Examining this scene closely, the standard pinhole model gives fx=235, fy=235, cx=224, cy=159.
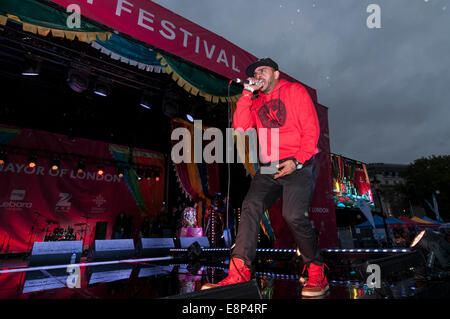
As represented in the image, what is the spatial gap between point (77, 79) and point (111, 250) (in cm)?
411

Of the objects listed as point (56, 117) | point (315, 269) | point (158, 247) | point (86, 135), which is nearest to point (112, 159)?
point (86, 135)

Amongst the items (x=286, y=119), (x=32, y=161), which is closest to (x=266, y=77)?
(x=286, y=119)

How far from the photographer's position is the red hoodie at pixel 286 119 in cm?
208

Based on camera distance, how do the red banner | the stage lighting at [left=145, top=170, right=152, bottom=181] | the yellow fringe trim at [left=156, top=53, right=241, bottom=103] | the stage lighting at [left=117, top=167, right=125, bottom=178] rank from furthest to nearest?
the stage lighting at [left=145, top=170, right=152, bottom=181] < the stage lighting at [left=117, top=167, right=125, bottom=178] < the red banner < the yellow fringe trim at [left=156, top=53, right=241, bottom=103]

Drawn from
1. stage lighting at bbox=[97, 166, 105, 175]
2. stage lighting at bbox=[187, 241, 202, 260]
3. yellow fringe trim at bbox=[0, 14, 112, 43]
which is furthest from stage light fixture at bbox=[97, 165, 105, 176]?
yellow fringe trim at bbox=[0, 14, 112, 43]

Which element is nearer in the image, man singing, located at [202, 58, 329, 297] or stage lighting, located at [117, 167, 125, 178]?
man singing, located at [202, 58, 329, 297]

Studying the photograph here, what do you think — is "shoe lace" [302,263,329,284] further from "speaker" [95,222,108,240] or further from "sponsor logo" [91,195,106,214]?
"sponsor logo" [91,195,106,214]

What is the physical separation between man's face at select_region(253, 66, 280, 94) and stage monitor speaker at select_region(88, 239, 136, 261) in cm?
546

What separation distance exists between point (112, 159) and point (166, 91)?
635 centimetres

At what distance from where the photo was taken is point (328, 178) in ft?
18.8

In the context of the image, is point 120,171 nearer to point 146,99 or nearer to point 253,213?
point 146,99

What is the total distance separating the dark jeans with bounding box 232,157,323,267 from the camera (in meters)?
1.91

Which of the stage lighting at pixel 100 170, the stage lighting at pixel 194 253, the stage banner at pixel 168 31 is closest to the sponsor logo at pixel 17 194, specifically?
the stage lighting at pixel 100 170

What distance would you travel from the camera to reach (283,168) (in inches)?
79.3
